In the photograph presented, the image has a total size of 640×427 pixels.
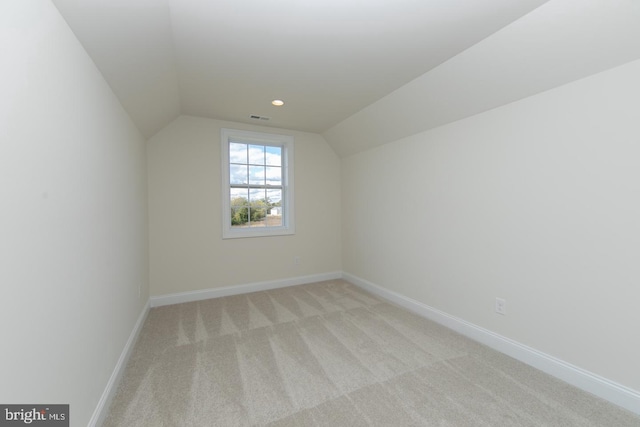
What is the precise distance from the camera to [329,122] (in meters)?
3.54

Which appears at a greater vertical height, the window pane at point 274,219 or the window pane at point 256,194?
the window pane at point 256,194

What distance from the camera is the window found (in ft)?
11.6

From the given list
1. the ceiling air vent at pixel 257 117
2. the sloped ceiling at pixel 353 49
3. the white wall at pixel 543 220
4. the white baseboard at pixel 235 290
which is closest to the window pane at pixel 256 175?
the ceiling air vent at pixel 257 117

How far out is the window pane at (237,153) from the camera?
3651 millimetres

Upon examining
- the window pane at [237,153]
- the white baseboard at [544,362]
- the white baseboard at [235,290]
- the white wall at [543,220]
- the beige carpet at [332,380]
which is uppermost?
the window pane at [237,153]

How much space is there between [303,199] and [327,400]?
110 inches

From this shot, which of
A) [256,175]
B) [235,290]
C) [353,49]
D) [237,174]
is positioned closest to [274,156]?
[256,175]

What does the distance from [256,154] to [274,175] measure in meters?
0.40

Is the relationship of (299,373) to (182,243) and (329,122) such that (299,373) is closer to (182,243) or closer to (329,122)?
(182,243)

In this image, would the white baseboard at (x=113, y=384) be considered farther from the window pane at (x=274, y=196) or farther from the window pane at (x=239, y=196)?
the window pane at (x=274, y=196)

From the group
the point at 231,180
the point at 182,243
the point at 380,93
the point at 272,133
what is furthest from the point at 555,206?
the point at 182,243

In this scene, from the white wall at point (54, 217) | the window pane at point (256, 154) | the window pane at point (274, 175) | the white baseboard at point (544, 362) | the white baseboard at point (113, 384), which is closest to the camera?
the white wall at point (54, 217)

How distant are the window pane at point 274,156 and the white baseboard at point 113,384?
2.55 m

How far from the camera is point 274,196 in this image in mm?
3990
